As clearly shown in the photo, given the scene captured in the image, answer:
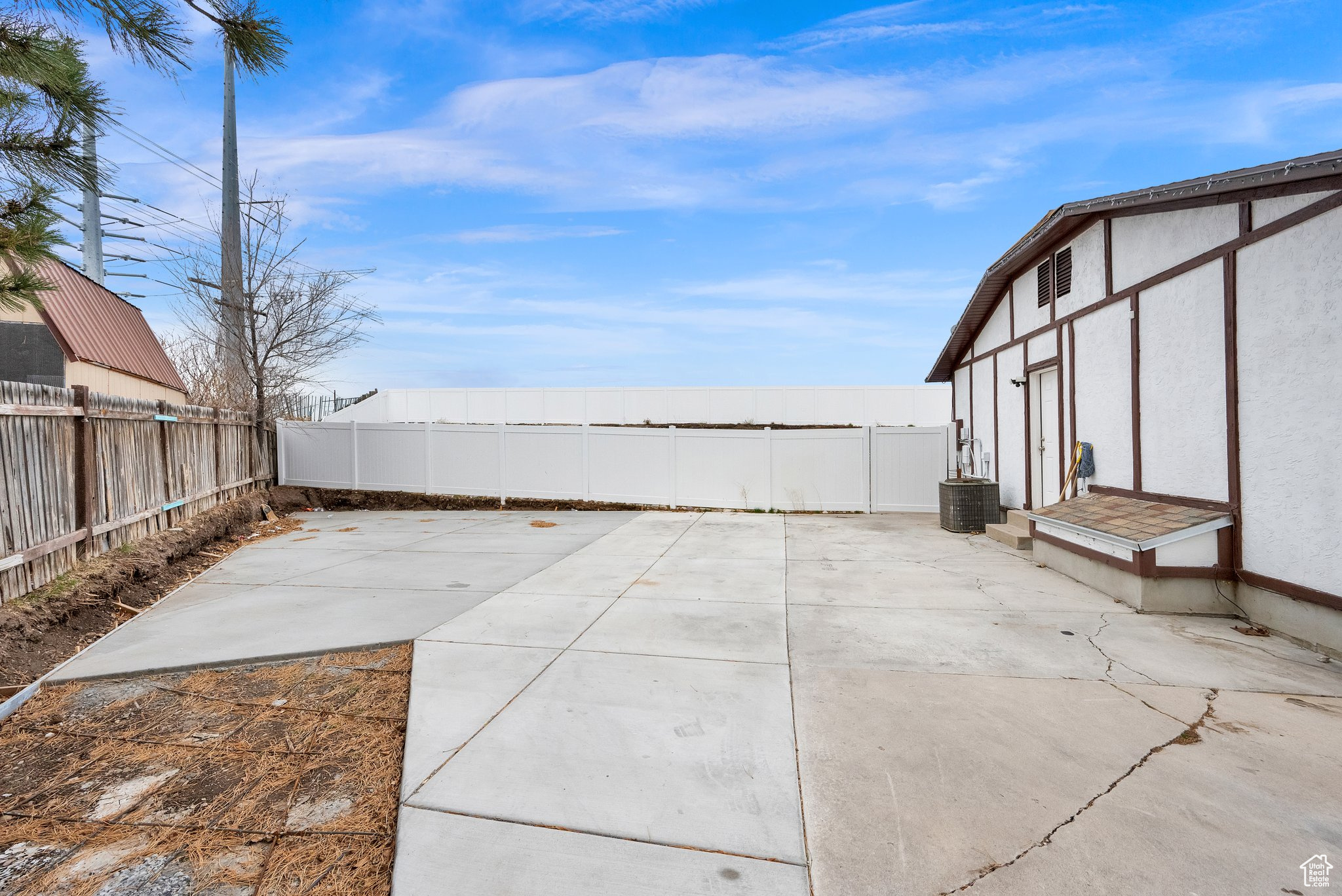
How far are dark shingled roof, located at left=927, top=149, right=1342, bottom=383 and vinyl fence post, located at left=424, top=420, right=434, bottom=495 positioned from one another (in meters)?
10.8

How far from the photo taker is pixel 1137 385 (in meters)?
6.03

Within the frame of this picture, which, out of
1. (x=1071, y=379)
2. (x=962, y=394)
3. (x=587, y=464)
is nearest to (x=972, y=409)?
(x=962, y=394)

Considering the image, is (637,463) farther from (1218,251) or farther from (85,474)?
(1218,251)

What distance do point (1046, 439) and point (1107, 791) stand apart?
6.95 meters

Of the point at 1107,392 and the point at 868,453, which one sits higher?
the point at 1107,392

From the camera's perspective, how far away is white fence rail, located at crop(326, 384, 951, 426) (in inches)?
866

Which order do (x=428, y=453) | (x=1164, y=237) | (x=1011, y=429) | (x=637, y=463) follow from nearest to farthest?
1. (x=1164, y=237)
2. (x=1011, y=429)
3. (x=637, y=463)
4. (x=428, y=453)

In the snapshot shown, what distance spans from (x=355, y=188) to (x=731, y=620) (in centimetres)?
1194

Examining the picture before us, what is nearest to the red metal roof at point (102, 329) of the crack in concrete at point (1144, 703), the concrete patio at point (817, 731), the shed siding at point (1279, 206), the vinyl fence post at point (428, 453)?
the vinyl fence post at point (428, 453)

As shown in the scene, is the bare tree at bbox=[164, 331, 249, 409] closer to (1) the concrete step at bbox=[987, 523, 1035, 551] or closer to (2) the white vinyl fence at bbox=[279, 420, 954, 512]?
(2) the white vinyl fence at bbox=[279, 420, 954, 512]

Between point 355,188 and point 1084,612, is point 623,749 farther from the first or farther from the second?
point 355,188

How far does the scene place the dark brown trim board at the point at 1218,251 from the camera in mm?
4098

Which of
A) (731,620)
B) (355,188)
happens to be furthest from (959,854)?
(355,188)

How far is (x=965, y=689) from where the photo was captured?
338 cm
